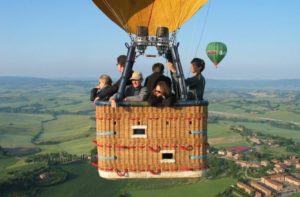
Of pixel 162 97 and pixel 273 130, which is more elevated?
pixel 162 97

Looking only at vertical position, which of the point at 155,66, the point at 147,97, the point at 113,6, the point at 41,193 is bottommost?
the point at 41,193

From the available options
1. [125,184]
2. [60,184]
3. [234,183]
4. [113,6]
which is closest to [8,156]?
[60,184]

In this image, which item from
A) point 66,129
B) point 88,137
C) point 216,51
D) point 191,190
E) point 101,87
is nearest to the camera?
point 101,87

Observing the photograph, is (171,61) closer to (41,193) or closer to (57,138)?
(41,193)

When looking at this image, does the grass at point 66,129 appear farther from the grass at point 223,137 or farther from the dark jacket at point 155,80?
the dark jacket at point 155,80

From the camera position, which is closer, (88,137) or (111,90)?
(111,90)

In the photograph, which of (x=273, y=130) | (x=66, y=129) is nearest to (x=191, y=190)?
(x=273, y=130)

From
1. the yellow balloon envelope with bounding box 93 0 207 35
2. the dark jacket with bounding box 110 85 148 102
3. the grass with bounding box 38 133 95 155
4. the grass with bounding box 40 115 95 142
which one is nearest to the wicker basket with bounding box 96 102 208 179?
the dark jacket with bounding box 110 85 148 102

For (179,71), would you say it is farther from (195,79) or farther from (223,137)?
(223,137)
